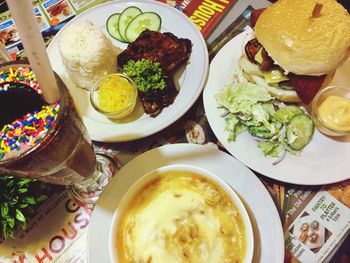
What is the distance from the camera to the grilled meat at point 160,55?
164cm

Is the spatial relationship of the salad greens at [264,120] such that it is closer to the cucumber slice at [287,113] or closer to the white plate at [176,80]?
the cucumber slice at [287,113]

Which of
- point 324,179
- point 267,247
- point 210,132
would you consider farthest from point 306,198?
point 210,132

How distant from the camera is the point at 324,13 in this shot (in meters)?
1.56

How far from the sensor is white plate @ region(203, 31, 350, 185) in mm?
1474

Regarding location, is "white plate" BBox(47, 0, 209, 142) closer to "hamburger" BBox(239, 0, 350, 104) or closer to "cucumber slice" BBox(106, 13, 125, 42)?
"cucumber slice" BBox(106, 13, 125, 42)

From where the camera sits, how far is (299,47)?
1.53m

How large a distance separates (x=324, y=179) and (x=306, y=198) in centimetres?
12

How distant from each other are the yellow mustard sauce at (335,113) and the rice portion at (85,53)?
959mm

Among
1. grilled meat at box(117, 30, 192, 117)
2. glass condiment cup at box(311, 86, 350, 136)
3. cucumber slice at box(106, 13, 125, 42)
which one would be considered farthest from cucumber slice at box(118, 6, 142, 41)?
glass condiment cup at box(311, 86, 350, 136)

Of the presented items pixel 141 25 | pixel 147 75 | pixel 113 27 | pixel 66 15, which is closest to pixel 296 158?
pixel 147 75

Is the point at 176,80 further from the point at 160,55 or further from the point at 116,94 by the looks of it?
the point at 116,94

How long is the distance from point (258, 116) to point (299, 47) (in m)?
0.32

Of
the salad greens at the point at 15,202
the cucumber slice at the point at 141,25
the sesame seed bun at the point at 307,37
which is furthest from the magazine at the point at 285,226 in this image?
the cucumber slice at the point at 141,25

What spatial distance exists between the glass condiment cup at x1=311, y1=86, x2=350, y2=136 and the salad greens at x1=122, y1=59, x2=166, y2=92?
0.65 metres
